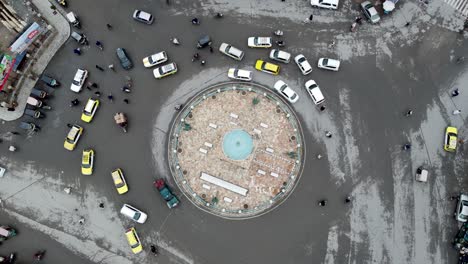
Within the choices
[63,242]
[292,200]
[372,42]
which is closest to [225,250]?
[292,200]

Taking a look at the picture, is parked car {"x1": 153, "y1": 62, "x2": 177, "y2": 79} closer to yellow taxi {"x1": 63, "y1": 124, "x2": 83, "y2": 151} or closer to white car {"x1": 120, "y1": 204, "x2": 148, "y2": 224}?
yellow taxi {"x1": 63, "y1": 124, "x2": 83, "y2": 151}

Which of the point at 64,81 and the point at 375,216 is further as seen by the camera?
the point at 64,81

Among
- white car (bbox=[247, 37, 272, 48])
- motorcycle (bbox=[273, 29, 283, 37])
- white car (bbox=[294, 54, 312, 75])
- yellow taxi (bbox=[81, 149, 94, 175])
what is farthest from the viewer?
motorcycle (bbox=[273, 29, 283, 37])

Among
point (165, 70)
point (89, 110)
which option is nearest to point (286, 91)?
point (165, 70)

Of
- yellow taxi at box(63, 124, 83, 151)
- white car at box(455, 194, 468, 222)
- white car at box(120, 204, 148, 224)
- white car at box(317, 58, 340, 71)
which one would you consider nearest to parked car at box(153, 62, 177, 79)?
yellow taxi at box(63, 124, 83, 151)

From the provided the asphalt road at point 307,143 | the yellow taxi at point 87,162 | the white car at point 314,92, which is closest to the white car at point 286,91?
the asphalt road at point 307,143

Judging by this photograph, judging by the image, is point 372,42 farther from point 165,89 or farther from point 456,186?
point 165,89
